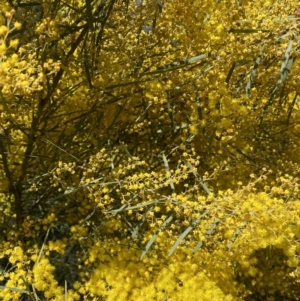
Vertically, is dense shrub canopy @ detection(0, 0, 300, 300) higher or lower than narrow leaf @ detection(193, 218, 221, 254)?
higher

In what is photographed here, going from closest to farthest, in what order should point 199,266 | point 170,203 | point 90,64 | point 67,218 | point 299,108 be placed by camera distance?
point 170,203, point 199,266, point 90,64, point 67,218, point 299,108

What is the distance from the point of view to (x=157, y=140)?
4.99ft

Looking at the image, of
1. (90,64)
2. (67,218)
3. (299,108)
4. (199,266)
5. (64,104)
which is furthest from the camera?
(299,108)

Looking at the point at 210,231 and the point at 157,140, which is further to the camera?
the point at 157,140

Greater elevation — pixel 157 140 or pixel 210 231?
pixel 157 140

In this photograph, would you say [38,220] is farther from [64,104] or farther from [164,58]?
[164,58]

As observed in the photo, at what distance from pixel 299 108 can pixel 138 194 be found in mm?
923

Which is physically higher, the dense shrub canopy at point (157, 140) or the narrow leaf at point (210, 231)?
the dense shrub canopy at point (157, 140)

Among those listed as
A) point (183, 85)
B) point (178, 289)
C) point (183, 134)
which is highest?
point (183, 85)

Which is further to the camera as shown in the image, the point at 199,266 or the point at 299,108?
the point at 299,108

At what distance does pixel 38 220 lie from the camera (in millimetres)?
1396

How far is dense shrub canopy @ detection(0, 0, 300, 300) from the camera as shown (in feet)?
3.89

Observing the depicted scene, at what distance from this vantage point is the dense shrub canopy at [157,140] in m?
1.19

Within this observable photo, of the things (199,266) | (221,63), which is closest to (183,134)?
Answer: (221,63)
